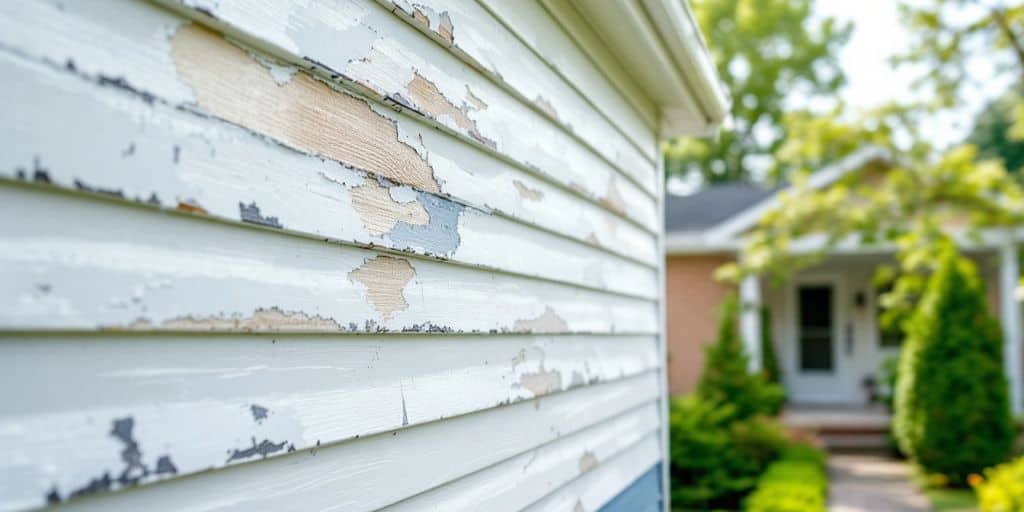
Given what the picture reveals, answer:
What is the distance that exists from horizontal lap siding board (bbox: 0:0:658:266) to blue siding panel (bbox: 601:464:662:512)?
49.4 inches

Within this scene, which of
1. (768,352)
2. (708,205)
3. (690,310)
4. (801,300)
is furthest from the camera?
(708,205)

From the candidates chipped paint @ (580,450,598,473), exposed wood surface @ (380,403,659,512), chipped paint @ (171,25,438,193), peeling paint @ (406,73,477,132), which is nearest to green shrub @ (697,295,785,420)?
exposed wood surface @ (380,403,659,512)

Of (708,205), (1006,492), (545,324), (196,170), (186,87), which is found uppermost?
(708,205)

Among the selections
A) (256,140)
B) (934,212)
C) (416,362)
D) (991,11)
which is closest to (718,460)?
(934,212)

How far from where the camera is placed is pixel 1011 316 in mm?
12273

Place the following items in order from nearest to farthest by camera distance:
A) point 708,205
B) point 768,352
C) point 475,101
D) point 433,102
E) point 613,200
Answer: point 433,102 < point 475,101 < point 613,200 < point 768,352 < point 708,205

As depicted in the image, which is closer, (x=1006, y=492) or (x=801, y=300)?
(x=1006, y=492)

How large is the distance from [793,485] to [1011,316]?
7.20 m

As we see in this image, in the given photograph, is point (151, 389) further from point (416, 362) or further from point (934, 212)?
point (934, 212)

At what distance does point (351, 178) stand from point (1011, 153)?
34859 mm

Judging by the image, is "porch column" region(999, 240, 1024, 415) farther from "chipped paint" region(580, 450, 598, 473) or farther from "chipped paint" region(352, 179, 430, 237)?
"chipped paint" region(352, 179, 430, 237)

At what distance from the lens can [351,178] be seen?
139 centimetres

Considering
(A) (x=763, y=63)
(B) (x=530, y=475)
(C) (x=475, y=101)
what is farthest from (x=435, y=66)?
(A) (x=763, y=63)

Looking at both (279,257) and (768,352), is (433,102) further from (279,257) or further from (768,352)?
(768,352)
